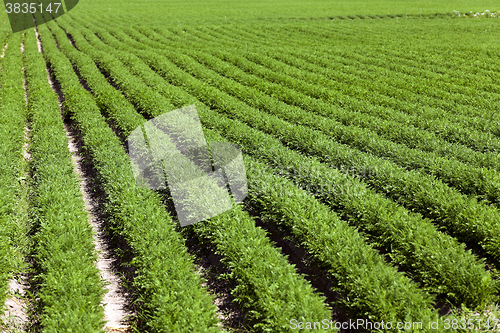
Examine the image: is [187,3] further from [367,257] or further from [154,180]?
[367,257]

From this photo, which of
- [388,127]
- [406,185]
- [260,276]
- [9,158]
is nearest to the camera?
[260,276]

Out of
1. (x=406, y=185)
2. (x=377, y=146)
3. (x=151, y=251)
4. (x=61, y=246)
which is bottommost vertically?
(x=406, y=185)

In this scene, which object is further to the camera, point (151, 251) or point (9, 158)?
point (9, 158)

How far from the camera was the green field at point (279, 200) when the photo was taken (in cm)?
540

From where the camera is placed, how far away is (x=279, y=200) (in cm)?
760

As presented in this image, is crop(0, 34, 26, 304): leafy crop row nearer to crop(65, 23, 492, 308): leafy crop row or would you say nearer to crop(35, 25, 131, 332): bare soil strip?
crop(35, 25, 131, 332): bare soil strip

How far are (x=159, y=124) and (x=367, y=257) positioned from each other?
9801 mm

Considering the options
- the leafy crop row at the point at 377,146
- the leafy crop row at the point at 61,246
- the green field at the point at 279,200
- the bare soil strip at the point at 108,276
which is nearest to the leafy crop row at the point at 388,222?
the green field at the point at 279,200

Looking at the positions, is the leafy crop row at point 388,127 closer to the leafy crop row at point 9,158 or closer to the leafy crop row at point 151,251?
the leafy crop row at point 151,251

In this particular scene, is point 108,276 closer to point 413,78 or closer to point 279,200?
point 279,200

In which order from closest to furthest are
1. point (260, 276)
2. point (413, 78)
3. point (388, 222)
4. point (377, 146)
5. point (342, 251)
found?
point (260, 276) < point (342, 251) < point (388, 222) < point (377, 146) < point (413, 78)

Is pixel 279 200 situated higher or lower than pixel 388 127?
higher

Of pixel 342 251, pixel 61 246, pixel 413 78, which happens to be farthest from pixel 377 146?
pixel 413 78

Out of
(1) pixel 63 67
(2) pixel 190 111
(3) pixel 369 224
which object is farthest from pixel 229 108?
(1) pixel 63 67
